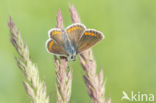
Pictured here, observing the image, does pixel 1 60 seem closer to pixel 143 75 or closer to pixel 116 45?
pixel 116 45

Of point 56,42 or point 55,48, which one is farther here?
point 56,42

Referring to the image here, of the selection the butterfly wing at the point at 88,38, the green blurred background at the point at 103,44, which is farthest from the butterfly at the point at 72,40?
the green blurred background at the point at 103,44

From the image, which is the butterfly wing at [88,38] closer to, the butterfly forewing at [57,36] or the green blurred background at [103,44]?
the butterfly forewing at [57,36]

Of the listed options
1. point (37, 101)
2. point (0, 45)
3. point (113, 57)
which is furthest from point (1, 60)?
point (37, 101)

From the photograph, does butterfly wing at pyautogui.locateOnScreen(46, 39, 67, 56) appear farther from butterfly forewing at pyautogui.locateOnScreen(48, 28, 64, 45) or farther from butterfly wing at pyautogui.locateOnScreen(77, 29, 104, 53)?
butterfly wing at pyautogui.locateOnScreen(77, 29, 104, 53)

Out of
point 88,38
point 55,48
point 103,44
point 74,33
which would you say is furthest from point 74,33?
point 103,44

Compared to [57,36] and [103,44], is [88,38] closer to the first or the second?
[57,36]

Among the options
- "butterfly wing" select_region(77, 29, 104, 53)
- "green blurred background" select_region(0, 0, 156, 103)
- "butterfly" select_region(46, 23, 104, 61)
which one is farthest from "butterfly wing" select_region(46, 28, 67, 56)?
"green blurred background" select_region(0, 0, 156, 103)
